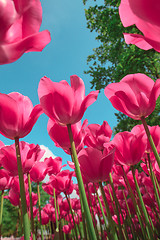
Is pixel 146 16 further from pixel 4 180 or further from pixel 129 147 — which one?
pixel 4 180

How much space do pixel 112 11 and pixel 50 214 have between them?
10.8 m

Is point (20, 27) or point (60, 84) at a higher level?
point (60, 84)

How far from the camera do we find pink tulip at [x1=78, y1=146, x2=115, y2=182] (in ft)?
3.31

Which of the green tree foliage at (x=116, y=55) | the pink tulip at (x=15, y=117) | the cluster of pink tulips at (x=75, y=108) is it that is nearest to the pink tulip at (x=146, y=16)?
the cluster of pink tulips at (x=75, y=108)

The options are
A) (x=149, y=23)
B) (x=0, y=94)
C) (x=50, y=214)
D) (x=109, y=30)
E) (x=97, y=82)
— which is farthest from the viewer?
(x=97, y=82)

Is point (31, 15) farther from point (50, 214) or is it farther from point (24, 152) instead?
point (50, 214)

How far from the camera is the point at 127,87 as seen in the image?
3.34 ft

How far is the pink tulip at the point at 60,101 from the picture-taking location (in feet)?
2.84

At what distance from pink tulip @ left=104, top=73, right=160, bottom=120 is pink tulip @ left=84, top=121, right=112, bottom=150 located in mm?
500

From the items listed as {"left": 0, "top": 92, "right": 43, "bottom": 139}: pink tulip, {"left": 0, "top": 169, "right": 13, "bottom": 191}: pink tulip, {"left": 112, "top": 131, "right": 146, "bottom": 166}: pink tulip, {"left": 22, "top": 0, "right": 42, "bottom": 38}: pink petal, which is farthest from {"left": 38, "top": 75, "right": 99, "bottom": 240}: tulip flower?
{"left": 0, "top": 169, "right": 13, "bottom": 191}: pink tulip

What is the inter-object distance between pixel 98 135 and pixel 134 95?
2.06 ft

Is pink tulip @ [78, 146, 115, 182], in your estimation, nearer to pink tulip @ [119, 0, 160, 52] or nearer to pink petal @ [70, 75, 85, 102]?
pink petal @ [70, 75, 85, 102]

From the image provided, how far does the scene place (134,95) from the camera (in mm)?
1021

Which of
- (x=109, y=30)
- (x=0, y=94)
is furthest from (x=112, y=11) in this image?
(x=0, y=94)
